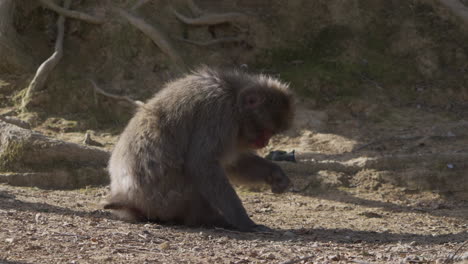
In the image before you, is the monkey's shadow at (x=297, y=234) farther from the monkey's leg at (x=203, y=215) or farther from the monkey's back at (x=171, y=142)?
the monkey's back at (x=171, y=142)

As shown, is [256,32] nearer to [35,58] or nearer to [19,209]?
[35,58]

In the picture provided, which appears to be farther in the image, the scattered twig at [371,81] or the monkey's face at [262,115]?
the scattered twig at [371,81]

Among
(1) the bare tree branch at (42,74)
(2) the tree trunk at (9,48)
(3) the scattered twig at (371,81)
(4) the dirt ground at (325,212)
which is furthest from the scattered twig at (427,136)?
(2) the tree trunk at (9,48)

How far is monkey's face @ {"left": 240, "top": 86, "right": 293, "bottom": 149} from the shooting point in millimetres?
6238

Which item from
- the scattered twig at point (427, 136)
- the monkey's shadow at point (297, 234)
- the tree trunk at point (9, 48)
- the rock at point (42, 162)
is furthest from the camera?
the tree trunk at point (9, 48)

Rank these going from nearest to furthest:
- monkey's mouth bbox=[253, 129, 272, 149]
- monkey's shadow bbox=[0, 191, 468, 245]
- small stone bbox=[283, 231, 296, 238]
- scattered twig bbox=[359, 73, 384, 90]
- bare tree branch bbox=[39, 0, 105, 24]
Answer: monkey's shadow bbox=[0, 191, 468, 245] → small stone bbox=[283, 231, 296, 238] → monkey's mouth bbox=[253, 129, 272, 149] → scattered twig bbox=[359, 73, 384, 90] → bare tree branch bbox=[39, 0, 105, 24]

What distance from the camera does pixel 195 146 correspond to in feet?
20.0

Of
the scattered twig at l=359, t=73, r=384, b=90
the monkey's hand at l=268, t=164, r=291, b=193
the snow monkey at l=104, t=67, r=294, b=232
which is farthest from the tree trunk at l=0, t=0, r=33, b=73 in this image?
the monkey's hand at l=268, t=164, r=291, b=193

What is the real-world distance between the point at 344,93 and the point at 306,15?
1.99 metres

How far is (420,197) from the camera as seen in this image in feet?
28.0

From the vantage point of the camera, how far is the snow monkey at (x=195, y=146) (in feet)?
19.9

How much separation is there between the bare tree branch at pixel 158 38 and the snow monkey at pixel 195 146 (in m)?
5.33

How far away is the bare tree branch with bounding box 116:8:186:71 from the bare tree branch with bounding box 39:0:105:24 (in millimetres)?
628

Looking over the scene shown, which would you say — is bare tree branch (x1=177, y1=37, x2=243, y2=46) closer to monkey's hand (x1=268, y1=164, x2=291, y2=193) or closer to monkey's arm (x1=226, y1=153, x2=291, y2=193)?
monkey's arm (x1=226, y1=153, x2=291, y2=193)
